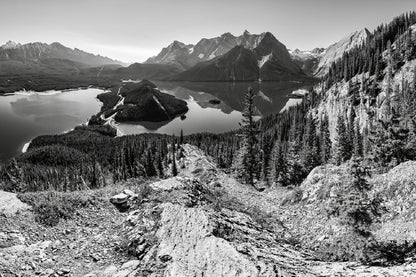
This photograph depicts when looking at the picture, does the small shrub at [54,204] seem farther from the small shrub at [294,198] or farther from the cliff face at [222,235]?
the small shrub at [294,198]

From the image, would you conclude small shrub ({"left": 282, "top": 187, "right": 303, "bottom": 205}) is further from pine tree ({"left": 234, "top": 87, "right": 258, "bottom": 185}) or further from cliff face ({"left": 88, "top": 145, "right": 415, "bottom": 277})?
pine tree ({"left": 234, "top": 87, "right": 258, "bottom": 185})

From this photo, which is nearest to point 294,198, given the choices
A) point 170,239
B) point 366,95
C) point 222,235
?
point 222,235

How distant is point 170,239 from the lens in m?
14.5

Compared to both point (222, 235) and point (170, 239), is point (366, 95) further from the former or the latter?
point (170, 239)

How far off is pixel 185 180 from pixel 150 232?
8890 mm

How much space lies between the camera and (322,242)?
18969 millimetres

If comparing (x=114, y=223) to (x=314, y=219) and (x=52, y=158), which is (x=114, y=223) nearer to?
(x=314, y=219)

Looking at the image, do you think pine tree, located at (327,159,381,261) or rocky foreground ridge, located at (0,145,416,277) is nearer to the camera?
rocky foreground ridge, located at (0,145,416,277)

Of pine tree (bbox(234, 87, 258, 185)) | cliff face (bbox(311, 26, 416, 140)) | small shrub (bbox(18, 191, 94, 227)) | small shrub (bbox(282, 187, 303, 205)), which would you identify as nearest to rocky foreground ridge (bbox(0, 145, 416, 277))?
small shrub (bbox(18, 191, 94, 227))

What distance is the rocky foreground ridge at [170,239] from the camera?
12297 millimetres

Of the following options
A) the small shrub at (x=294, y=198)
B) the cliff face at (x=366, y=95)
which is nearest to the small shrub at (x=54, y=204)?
the small shrub at (x=294, y=198)

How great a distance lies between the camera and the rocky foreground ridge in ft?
40.3

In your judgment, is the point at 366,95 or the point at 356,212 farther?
the point at 366,95

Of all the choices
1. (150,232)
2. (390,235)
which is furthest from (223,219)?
(390,235)
